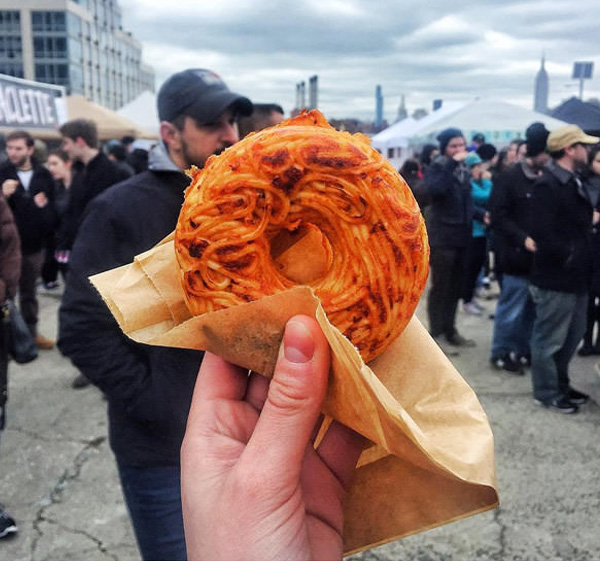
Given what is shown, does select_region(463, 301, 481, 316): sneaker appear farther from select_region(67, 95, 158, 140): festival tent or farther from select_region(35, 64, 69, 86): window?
select_region(35, 64, 69, 86): window

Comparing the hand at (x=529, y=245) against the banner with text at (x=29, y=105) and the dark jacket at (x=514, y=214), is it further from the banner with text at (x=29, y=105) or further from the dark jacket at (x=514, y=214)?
the banner with text at (x=29, y=105)

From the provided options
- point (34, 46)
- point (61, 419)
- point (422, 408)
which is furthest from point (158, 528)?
point (34, 46)

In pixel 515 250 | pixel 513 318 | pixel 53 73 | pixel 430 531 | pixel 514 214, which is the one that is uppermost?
pixel 53 73

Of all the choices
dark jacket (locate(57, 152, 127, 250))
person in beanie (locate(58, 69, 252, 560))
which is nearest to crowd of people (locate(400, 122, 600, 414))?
dark jacket (locate(57, 152, 127, 250))

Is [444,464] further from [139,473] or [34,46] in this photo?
[34,46]

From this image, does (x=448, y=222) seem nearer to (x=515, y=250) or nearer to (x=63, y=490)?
(x=515, y=250)

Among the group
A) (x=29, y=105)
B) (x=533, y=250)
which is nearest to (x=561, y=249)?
(x=533, y=250)
